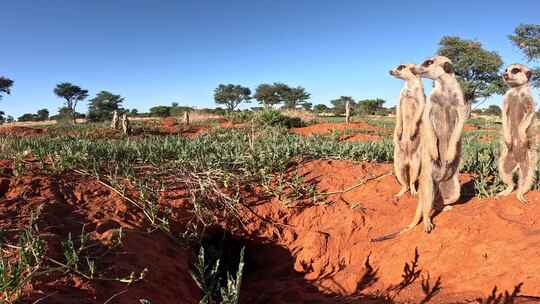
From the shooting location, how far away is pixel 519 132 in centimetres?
381

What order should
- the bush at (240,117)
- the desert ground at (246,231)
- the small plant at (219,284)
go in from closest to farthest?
the small plant at (219,284) < the desert ground at (246,231) < the bush at (240,117)

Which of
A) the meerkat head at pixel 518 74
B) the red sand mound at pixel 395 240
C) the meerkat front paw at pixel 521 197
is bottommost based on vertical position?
the red sand mound at pixel 395 240

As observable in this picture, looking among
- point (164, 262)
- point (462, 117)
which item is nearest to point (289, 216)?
point (164, 262)

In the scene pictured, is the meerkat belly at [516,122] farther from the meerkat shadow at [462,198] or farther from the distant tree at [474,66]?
the distant tree at [474,66]

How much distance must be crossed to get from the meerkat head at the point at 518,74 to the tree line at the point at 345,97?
1126 centimetres

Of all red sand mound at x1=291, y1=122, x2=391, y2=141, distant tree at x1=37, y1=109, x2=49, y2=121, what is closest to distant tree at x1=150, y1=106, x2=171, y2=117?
distant tree at x1=37, y1=109, x2=49, y2=121

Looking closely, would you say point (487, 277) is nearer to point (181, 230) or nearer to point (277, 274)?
point (277, 274)

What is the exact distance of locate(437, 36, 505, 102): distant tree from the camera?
74.6 ft

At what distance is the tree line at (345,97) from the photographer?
65.2 ft

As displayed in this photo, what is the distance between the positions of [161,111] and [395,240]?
119 feet

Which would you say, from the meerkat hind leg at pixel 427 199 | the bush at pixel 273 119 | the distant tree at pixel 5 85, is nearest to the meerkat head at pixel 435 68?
the meerkat hind leg at pixel 427 199

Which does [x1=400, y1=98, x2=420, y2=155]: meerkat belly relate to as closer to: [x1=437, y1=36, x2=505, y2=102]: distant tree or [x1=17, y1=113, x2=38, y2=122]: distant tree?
[x1=437, y1=36, x2=505, y2=102]: distant tree

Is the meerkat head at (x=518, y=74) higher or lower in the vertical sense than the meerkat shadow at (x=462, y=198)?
higher

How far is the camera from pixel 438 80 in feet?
11.9
